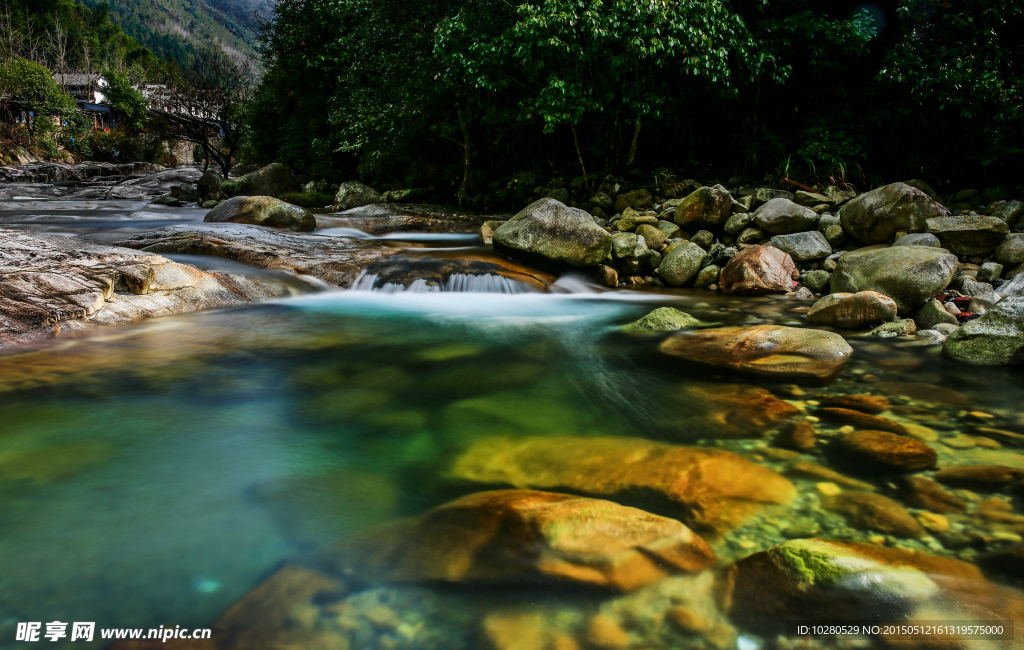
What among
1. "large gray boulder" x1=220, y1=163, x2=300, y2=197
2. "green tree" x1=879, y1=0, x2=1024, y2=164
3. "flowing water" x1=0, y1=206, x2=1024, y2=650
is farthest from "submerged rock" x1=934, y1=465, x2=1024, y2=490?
"large gray boulder" x1=220, y1=163, x2=300, y2=197

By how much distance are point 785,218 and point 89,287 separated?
8.62 meters

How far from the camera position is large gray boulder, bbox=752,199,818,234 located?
7781 mm

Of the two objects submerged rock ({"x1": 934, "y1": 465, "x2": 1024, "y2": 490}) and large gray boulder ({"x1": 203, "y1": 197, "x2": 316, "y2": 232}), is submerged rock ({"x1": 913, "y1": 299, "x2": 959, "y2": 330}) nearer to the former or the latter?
submerged rock ({"x1": 934, "y1": 465, "x2": 1024, "y2": 490})

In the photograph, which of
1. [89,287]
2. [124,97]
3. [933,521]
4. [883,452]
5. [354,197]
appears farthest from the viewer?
[124,97]

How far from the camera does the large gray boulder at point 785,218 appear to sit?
7.78 meters

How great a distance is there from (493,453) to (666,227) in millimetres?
6832

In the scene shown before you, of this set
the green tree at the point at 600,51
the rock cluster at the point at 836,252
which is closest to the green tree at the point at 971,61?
the rock cluster at the point at 836,252

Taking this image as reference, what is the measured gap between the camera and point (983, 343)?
416 cm

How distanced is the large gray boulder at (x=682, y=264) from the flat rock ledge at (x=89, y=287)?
5.45m

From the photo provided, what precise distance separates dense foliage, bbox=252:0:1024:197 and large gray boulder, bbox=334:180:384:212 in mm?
1229

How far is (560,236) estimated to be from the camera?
7.56 meters

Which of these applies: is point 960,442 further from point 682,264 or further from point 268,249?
point 268,249

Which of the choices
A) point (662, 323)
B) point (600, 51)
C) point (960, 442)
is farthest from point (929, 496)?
point (600, 51)

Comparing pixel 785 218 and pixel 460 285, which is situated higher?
pixel 785 218
